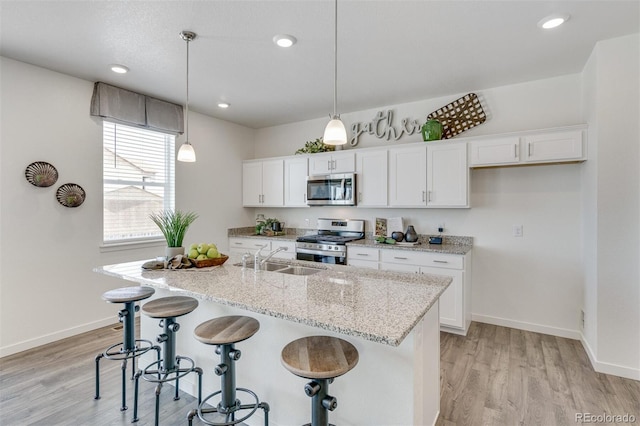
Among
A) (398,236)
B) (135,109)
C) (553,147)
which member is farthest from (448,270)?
(135,109)

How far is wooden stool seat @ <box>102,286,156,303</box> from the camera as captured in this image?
220 cm

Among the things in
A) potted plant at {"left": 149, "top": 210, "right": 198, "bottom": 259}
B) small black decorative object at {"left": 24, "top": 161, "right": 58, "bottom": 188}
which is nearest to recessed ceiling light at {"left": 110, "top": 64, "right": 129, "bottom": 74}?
small black decorative object at {"left": 24, "top": 161, "right": 58, "bottom": 188}

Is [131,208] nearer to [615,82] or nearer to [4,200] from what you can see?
[4,200]

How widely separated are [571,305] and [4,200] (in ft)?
18.0

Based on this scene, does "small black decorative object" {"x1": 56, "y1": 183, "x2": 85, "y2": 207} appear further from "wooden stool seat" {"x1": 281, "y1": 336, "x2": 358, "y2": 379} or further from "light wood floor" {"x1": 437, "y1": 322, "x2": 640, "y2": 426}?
"light wood floor" {"x1": 437, "y1": 322, "x2": 640, "y2": 426}

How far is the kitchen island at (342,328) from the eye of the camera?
1.36m

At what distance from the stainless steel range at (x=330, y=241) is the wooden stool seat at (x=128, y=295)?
2036 mm

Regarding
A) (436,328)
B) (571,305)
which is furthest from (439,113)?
(436,328)

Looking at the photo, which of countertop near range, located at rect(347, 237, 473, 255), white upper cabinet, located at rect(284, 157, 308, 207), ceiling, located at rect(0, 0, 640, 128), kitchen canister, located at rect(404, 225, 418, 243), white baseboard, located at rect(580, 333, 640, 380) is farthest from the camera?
white upper cabinet, located at rect(284, 157, 308, 207)

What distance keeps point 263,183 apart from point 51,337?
308 centimetres

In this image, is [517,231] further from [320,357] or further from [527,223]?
[320,357]

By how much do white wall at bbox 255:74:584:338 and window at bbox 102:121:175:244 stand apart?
11.1ft

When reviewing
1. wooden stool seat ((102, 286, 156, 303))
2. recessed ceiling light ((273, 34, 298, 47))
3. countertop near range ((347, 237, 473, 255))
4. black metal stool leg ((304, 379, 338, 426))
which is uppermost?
recessed ceiling light ((273, 34, 298, 47))

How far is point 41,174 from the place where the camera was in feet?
10.0
